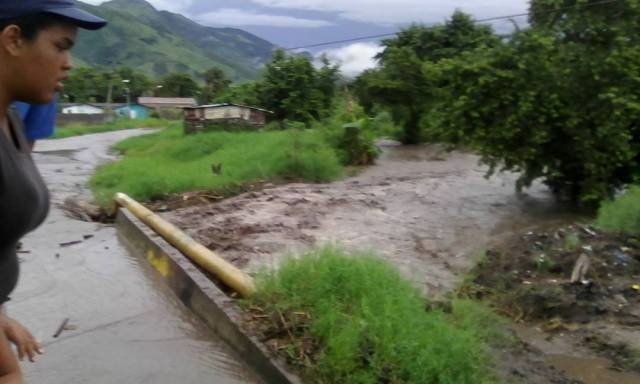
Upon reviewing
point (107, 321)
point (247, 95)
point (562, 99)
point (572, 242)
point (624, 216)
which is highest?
point (562, 99)

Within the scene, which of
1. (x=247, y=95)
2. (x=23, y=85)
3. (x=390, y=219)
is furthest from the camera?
(x=247, y=95)

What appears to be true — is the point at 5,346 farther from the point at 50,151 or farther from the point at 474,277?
the point at 50,151

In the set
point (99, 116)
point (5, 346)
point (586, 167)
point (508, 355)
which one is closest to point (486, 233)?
point (586, 167)

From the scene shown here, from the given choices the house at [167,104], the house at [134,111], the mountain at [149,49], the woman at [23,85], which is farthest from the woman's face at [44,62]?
the mountain at [149,49]

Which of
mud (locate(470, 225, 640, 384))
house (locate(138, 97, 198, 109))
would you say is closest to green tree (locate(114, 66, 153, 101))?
house (locate(138, 97, 198, 109))

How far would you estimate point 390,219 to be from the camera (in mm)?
10477

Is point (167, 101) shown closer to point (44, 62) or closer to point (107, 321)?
point (107, 321)

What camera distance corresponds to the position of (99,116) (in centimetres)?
6525

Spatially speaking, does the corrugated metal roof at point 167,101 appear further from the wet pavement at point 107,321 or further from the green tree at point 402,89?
the wet pavement at point 107,321

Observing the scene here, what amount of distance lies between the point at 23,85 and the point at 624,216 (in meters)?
7.37

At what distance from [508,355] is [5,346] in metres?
3.74

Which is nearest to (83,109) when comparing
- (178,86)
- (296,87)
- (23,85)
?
(178,86)

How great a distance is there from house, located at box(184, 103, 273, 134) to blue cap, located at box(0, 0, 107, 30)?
23751mm

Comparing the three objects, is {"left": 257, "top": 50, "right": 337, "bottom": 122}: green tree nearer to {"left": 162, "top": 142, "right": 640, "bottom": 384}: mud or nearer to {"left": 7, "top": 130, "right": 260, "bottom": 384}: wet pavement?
{"left": 162, "top": 142, "right": 640, "bottom": 384}: mud
